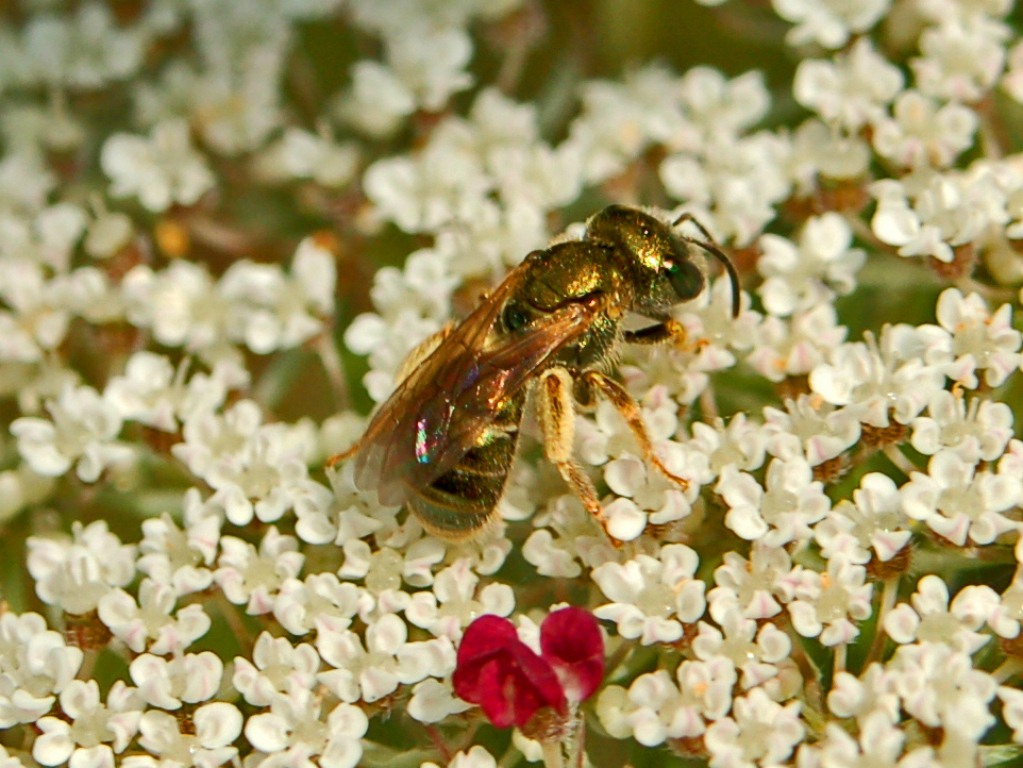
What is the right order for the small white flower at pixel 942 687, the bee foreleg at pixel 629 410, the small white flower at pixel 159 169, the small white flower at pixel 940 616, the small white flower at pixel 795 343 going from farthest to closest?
the small white flower at pixel 159 169
the small white flower at pixel 795 343
the bee foreleg at pixel 629 410
the small white flower at pixel 940 616
the small white flower at pixel 942 687

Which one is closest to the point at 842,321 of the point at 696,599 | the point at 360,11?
the point at 696,599

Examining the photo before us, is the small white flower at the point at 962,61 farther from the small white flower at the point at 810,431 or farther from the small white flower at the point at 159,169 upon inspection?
the small white flower at the point at 159,169

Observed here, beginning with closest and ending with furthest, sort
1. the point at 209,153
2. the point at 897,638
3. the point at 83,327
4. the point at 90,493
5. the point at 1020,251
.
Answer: the point at 897,638 < the point at 1020,251 < the point at 90,493 < the point at 83,327 < the point at 209,153

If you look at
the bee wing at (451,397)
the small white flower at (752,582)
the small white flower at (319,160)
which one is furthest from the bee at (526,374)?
the small white flower at (319,160)

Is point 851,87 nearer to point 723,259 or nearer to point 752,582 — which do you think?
point 723,259

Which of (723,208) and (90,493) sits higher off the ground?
(723,208)

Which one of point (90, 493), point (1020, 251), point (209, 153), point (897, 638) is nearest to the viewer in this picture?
point (897, 638)

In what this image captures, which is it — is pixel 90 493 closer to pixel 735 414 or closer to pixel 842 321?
pixel 735 414
